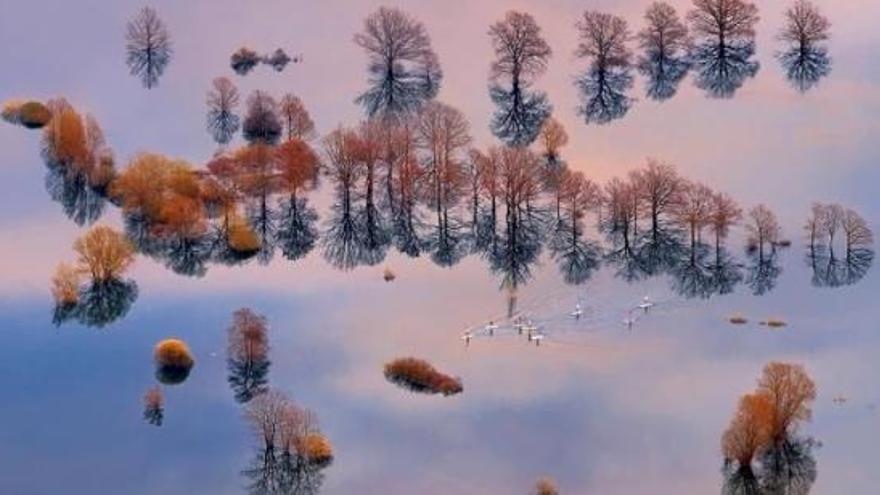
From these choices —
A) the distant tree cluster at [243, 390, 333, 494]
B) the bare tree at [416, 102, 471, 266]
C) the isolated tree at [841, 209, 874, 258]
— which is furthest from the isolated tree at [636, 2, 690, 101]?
the distant tree cluster at [243, 390, 333, 494]

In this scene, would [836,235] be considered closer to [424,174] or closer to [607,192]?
[607,192]

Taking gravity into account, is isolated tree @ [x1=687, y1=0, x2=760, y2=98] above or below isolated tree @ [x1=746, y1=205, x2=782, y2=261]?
above

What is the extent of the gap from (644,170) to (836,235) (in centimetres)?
161

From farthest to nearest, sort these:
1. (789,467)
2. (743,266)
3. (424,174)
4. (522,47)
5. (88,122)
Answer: (522,47) < (88,122) < (424,174) < (743,266) < (789,467)

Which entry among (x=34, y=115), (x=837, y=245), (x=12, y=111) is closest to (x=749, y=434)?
(x=837, y=245)

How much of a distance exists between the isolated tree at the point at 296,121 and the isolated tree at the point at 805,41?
4.67m

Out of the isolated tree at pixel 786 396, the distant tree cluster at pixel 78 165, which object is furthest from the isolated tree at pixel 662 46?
the isolated tree at pixel 786 396

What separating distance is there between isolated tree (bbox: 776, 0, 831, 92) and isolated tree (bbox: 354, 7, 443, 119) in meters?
3.41

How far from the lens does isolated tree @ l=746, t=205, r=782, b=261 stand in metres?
12.9

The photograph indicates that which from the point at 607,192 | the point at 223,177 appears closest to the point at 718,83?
the point at 607,192

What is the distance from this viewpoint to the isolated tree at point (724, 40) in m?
15.7

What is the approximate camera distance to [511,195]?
13.3 metres

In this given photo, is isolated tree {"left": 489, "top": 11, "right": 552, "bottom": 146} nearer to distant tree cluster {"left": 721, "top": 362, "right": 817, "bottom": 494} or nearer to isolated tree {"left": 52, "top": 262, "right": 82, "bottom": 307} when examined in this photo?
isolated tree {"left": 52, "top": 262, "right": 82, "bottom": 307}

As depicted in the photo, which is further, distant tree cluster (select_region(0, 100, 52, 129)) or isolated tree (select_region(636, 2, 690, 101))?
isolated tree (select_region(636, 2, 690, 101))
